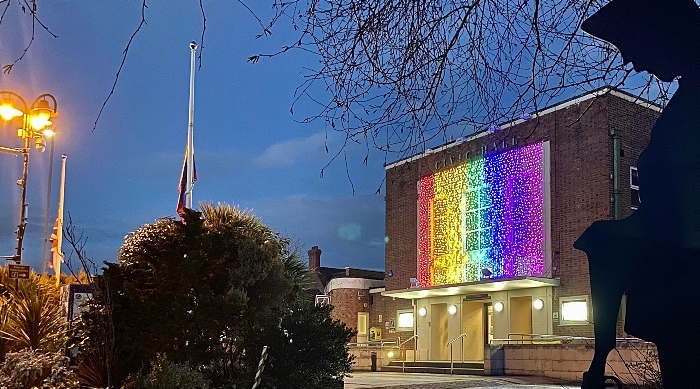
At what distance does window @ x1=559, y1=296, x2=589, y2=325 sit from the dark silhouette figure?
62.3 feet

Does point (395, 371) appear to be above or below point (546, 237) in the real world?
below

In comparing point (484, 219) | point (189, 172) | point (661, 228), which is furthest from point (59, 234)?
point (661, 228)

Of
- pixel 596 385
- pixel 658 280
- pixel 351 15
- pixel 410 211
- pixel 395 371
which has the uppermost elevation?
pixel 410 211

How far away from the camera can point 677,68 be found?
→ 2.13 meters

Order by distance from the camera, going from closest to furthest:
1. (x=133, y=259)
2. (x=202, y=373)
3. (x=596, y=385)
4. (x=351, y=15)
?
(x=596, y=385), (x=351, y=15), (x=202, y=373), (x=133, y=259)

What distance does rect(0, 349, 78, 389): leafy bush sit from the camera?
9914mm

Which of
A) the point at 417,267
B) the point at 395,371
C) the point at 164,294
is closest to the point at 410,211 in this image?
the point at 417,267

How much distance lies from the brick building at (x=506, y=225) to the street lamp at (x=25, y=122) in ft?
29.9

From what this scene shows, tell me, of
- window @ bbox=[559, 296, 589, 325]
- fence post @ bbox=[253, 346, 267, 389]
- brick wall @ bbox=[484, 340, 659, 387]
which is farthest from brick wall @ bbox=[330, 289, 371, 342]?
fence post @ bbox=[253, 346, 267, 389]

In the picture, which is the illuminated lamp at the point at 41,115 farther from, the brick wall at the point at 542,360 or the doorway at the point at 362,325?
the doorway at the point at 362,325

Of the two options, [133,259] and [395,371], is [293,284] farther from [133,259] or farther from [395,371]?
[395,371]

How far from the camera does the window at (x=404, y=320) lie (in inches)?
1114

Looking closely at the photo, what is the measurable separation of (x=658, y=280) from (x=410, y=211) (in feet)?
87.4

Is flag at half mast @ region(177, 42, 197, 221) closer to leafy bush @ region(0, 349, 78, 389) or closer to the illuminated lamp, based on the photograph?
the illuminated lamp
